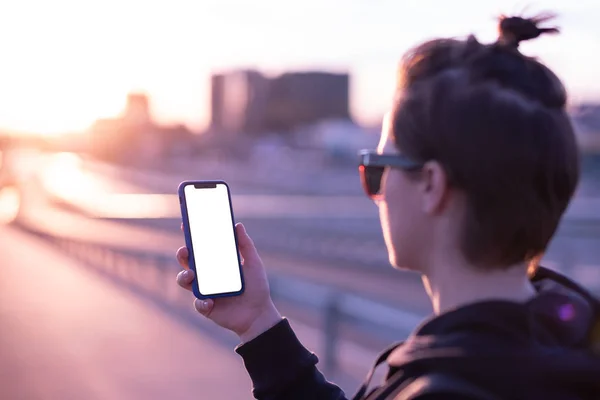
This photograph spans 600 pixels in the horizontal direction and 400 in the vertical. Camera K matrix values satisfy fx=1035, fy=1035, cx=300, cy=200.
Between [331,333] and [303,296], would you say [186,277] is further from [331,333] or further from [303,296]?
[303,296]

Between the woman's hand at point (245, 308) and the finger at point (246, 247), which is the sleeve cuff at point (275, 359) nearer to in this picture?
the woman's hand at point (245, 308)

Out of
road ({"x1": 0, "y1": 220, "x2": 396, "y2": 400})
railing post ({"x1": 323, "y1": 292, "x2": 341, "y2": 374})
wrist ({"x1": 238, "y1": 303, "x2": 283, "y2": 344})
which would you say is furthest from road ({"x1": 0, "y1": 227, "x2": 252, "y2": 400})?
wrist ({"x1": 238, "y1": 303, "x2": 283, "y2": 344})

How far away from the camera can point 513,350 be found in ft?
5.65

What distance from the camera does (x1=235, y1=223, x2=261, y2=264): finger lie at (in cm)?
264

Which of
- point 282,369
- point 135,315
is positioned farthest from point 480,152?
point 135,315

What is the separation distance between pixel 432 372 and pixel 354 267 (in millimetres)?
19462

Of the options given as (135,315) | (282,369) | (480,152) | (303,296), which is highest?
(480,152)

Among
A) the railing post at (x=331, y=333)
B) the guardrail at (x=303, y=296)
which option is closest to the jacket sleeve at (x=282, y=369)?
the guardrail at (x=303, y=296)

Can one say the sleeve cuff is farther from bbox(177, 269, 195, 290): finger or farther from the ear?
the ear

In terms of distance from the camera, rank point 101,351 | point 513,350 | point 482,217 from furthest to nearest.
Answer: point 101,351 → point 482,217 → point 513,350

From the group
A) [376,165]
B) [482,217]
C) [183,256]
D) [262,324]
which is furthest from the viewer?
[183,256]

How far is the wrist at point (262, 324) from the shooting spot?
2.46m

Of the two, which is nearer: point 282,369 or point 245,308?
point 282,369

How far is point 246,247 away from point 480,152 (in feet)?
3.21
